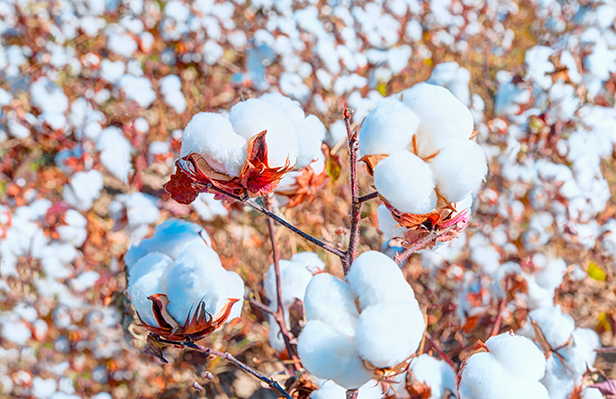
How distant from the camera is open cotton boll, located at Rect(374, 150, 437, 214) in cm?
42

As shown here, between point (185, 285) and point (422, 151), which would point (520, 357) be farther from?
point (185, 285)

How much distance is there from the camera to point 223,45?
2.66 meters

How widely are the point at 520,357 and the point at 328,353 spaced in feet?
0.85

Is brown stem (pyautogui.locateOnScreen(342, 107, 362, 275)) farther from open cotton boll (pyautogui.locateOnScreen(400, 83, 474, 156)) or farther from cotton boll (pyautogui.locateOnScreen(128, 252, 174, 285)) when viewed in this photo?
cotton boll (pyautogui.locateOnScreen(128, 252, 174, 285))

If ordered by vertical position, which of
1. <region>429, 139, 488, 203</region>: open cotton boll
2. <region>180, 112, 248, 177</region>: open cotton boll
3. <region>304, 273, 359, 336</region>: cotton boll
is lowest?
<region>304, 273, 359, 336</region>: cotton boll

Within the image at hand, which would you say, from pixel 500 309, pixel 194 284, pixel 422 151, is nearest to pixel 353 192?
pixel 422 151

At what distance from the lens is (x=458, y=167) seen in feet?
1.40

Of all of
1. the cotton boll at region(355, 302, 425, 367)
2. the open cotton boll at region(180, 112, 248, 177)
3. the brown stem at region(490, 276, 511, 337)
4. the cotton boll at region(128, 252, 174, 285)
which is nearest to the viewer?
the cotton boll at region(355, 302, 425, 367)

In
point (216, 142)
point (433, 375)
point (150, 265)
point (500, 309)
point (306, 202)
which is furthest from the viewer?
point (500, 309)

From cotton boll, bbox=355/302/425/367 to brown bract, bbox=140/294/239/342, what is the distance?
0.25m

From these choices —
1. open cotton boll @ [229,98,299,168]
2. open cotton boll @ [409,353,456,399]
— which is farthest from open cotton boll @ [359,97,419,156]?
open cotton boll @ [409,353,456,399]

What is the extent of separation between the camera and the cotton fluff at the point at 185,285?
55 cm

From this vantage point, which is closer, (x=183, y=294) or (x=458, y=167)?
(x=458, y=167)

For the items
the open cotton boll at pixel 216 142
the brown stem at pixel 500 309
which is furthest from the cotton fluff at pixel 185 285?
the brown stem at pixel 500 309
